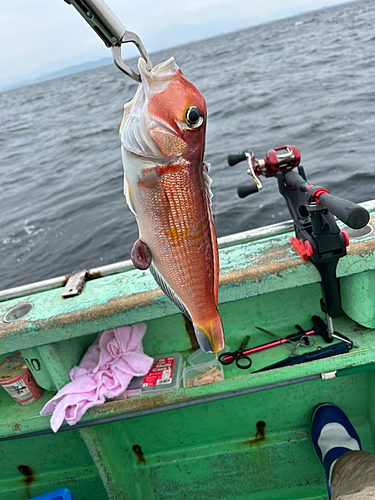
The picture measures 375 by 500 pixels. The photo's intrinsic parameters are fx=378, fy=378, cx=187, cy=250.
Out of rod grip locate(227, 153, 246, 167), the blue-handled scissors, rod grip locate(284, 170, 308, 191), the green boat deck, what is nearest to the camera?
rod grip locate(284, 170, 308, 191)

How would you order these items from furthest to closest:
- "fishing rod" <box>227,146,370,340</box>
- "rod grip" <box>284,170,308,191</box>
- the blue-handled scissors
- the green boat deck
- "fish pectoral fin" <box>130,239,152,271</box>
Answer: the blue-handled scissors → the green boat deck → "rod grip" <box>284,170,308,191</box> → "fishing rod" <box>227,146,370,340</box> → "fish pectoral fin" <box>130,239,152,271</box>

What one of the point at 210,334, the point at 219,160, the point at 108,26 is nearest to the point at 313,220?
the point at 210,334

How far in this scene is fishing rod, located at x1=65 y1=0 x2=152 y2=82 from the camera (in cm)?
85

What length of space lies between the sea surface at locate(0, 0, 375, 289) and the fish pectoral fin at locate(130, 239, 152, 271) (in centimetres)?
542

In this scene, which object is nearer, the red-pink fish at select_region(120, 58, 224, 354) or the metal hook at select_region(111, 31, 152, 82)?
the metal hook at select_region(111, 31, 152, 82)

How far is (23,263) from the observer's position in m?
7.64

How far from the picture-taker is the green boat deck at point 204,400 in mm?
2133

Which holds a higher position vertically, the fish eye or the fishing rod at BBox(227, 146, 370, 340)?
the fish eye

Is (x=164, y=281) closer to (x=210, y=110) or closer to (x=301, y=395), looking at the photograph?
(x=301, y=395)

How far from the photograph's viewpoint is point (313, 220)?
189 centimetres

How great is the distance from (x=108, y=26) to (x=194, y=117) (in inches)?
13.1

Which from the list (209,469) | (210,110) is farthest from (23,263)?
(210,110)

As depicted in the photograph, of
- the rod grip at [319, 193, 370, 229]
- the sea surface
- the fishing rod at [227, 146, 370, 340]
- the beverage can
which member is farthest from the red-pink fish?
the sea surface

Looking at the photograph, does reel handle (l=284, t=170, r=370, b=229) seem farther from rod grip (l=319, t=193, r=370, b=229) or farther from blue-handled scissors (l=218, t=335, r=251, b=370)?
blue-handled scissors (l=218, t=335, r=251, b=370)
